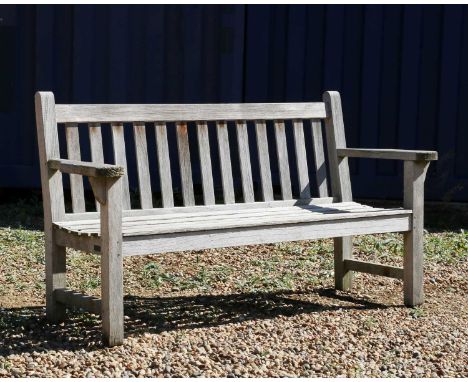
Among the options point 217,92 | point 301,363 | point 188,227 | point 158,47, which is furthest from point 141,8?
point 301,363

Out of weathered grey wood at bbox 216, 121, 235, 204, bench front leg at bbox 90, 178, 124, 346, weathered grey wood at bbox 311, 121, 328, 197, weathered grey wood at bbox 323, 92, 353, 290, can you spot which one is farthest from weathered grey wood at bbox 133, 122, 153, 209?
weathered grey wood at bbox 323, 92, 353, 290

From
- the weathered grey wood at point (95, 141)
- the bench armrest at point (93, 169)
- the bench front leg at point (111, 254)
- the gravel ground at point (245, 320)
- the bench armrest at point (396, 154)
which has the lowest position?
the gravel ground at point (245, 320)

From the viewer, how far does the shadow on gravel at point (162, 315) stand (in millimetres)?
4695

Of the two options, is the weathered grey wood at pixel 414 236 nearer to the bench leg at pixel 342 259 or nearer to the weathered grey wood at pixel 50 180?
the bench leg at pixel 342 259

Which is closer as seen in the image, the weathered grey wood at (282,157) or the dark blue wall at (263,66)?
the weathered grey wood at (282,157)

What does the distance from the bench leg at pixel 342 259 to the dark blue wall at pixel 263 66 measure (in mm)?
3110

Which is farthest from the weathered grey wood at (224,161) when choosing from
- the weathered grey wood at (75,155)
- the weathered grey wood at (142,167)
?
the weathered grey wood at (75,155)

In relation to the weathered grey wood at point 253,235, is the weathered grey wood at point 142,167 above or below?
above

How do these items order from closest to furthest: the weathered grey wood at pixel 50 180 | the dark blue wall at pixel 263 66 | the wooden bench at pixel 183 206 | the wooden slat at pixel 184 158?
the wooden bench at pixel 183 206 → the weathered grey wood at pixel 50 180 → the wooden slat at pixel 184 158 → the dark blue wall at pixel 263 66

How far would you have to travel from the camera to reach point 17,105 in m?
9.27

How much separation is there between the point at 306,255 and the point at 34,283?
1973mm

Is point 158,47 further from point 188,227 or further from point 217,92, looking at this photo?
point 188,227

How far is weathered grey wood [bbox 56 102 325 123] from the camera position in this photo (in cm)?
502

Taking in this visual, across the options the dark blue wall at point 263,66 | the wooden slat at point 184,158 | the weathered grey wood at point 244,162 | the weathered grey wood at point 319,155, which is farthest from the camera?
the dark blue wall at point 263,66
